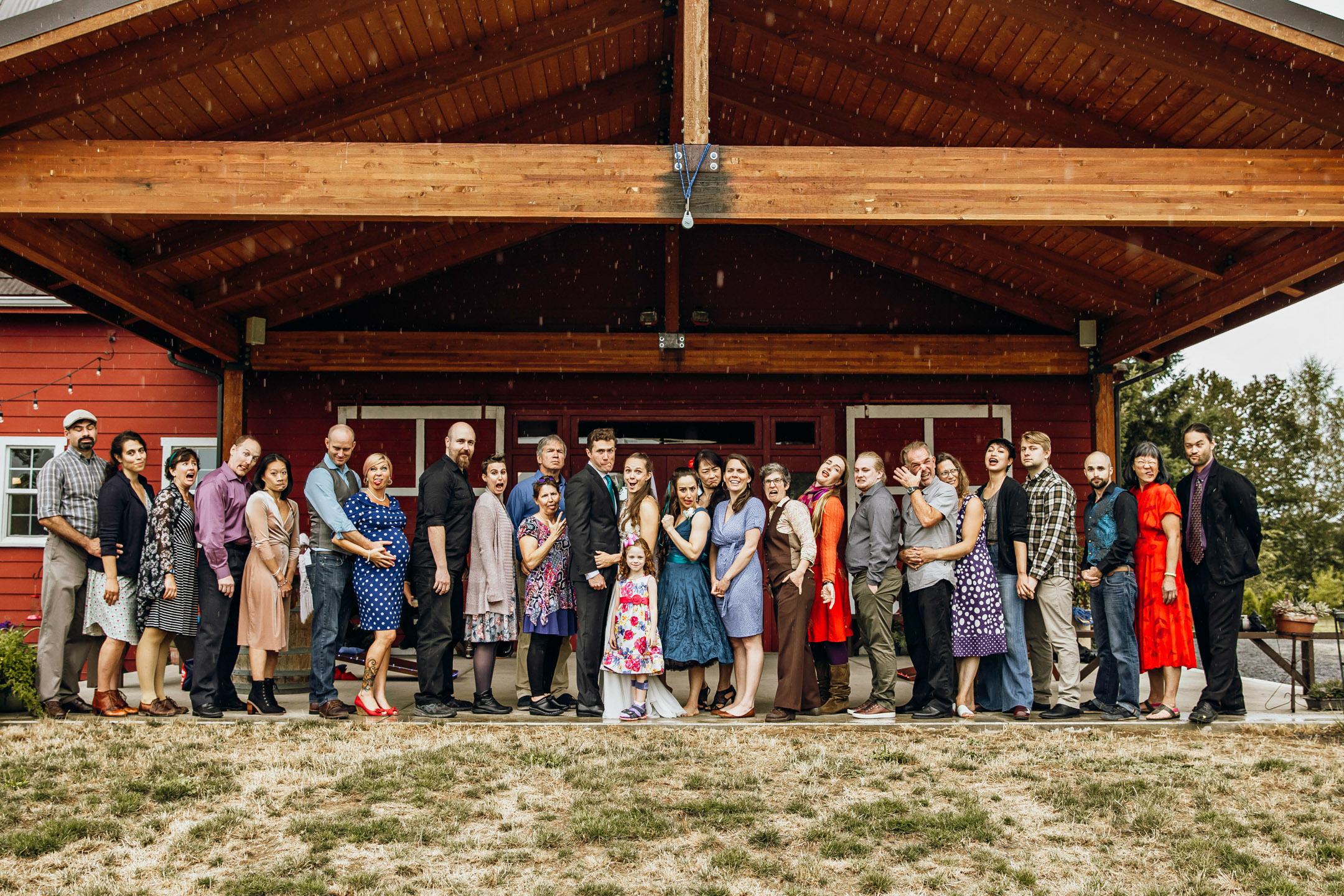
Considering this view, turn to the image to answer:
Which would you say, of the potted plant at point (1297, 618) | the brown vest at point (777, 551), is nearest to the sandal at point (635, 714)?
the brown vest at point (777, 551)

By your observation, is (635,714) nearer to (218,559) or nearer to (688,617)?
(688,617)

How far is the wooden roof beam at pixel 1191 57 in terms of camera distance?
5527mm

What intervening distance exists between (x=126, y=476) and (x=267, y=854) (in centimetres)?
320

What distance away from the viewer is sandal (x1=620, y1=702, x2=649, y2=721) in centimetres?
592

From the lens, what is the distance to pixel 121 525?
5.96 metres

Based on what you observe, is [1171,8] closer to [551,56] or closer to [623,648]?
[551,56]

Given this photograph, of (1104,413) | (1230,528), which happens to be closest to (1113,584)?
(1230,528)

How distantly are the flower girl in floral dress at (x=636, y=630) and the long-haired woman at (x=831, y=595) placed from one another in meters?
0.92

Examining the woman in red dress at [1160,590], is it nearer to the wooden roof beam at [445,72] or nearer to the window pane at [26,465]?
the wooden roof beam at [445,72]

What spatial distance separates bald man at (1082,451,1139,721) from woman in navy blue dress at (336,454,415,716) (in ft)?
13.2

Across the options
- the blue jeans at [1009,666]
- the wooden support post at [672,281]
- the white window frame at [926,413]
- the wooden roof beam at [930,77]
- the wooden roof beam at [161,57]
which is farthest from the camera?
the white window frame at [926,413]

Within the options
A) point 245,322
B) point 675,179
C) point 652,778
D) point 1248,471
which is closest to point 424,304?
point 245,322

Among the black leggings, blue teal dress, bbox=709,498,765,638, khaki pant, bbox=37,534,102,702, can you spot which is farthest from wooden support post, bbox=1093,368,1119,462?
khaki pant, bbox=37,534,102,702

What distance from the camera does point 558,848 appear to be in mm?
3814
